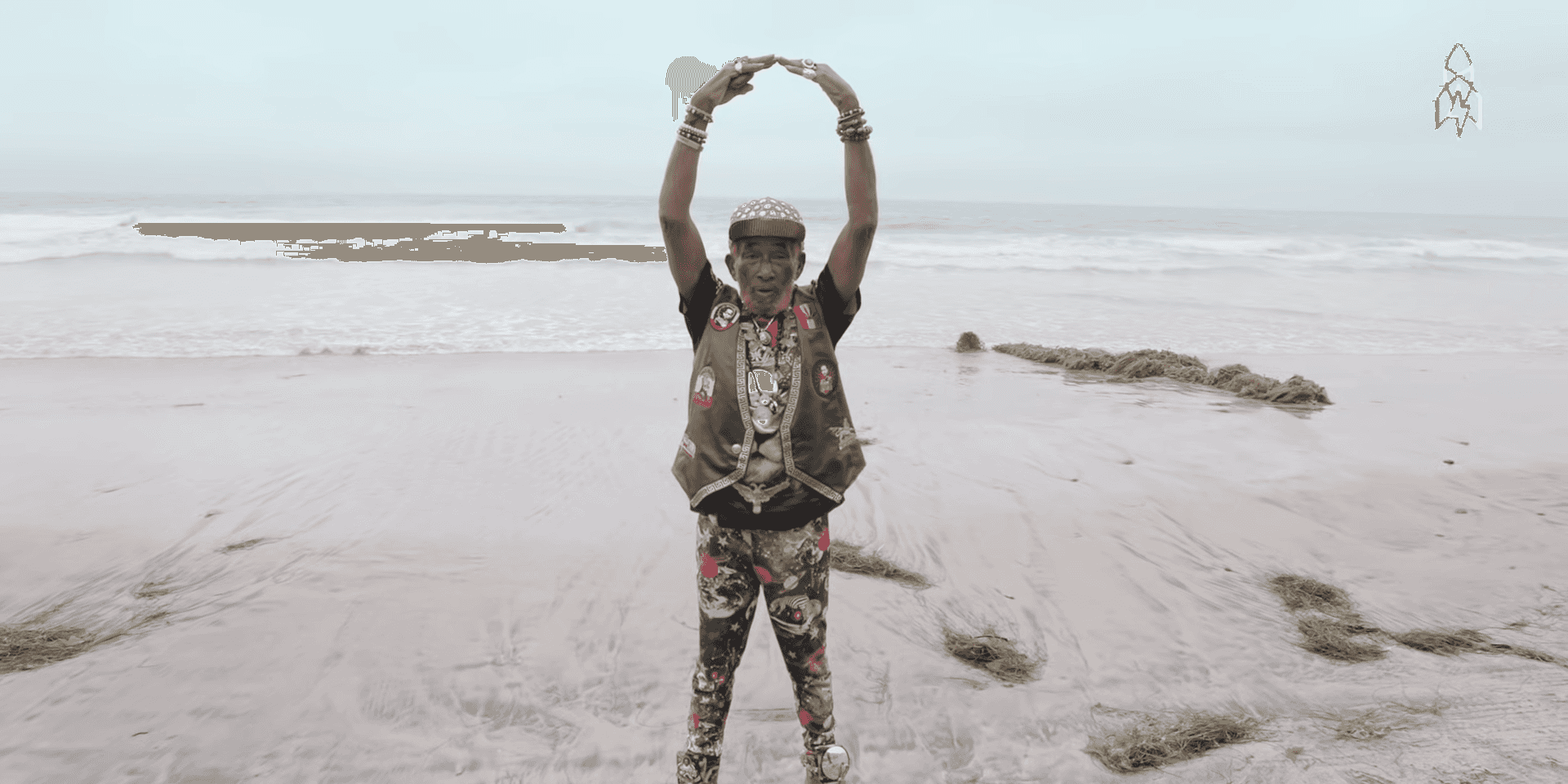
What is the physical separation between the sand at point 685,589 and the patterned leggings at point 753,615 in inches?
23.8

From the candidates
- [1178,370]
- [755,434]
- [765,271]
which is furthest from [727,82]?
[1178,370]

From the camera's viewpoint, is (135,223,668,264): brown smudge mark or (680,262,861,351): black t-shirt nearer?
(680,262,861,351): black t-shirt

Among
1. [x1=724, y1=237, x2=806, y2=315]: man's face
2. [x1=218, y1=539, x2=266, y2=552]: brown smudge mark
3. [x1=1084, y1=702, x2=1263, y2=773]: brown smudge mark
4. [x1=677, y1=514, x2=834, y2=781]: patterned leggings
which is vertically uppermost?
[x1=724, y1=237, x2=806, y2=315]: man's face

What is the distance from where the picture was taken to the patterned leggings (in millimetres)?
2465

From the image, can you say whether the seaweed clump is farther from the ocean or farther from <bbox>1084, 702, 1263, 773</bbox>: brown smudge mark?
<bbox>1084, 702, 1263, 773</bbox>: brown smudge mark

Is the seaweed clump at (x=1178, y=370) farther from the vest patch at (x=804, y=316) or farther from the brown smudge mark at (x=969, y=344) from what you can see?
the vest patch at (x=804, y=316)

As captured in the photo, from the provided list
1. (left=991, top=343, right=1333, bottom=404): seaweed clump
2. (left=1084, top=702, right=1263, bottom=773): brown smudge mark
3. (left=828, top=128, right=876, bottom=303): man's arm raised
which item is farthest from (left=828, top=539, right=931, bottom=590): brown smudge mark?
(left=991, top=343, right=1333, bottom=404): seaweed clump

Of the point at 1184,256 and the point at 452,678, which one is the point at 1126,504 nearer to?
the point at 452,678

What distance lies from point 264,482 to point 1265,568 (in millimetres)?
6522

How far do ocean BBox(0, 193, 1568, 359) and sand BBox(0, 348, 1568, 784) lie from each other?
418cm

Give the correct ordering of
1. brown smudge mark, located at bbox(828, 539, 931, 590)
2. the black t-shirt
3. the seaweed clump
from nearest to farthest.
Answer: the black t-shirt < brown smudge mark, located at bbox(828, 539, 931, 590) < the seaweed clump

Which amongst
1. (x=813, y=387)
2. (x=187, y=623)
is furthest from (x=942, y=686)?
(x=187, y=623)

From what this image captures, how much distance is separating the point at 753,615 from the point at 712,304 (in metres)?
0.97

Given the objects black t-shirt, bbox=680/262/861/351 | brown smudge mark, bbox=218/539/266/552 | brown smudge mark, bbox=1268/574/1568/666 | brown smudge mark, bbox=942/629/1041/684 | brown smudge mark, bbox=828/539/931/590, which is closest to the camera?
black t-shirt, bbox=680/262/861/351
